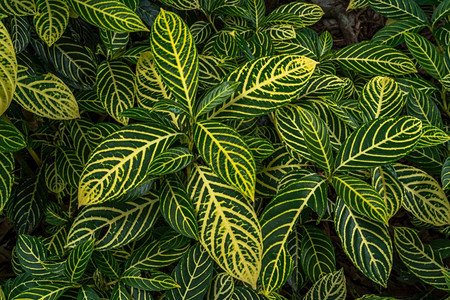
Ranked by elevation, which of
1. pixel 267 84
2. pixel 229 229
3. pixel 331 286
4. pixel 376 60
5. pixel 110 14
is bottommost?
pixel 331 286

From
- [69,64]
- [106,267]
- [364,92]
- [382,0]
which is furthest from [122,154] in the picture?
[382,0]

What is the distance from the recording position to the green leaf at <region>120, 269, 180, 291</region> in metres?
1.07

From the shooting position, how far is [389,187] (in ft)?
3.55

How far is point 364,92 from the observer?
3.76 ft

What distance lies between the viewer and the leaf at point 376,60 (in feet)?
4.58

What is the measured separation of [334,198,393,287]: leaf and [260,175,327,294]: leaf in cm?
10

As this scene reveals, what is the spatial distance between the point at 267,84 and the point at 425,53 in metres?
0.67

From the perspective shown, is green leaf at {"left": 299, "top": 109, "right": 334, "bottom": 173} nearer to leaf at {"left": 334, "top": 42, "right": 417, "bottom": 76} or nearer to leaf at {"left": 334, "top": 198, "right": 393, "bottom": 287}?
leaf at {"left": 334, "top": 198, "right": 393, "bottom": 287}

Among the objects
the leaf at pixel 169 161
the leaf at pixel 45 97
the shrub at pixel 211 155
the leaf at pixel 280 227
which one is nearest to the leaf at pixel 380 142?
the shrub at pixel 211 155

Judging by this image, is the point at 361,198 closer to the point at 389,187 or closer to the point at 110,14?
the point at 389,187

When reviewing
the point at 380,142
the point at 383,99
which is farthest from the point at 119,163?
the point at 383,99

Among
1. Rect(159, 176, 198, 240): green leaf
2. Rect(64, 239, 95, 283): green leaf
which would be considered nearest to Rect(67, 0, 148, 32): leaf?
Rect(159, 176, 198, 240): green leaf

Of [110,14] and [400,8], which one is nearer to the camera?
[110,14]

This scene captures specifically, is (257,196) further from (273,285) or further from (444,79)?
(444,79)
